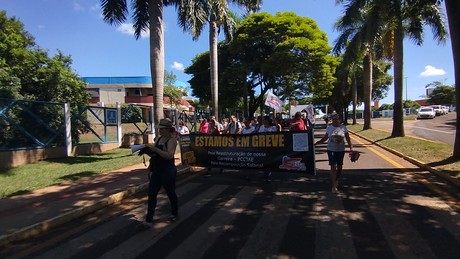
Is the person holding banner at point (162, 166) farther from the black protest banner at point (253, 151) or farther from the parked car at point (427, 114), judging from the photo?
Answer: the parked car at point (427, 114)

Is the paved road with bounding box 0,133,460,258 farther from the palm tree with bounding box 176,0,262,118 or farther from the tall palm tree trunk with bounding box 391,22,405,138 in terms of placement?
the tall palm tree trunk with bounding box 391,22,405,138

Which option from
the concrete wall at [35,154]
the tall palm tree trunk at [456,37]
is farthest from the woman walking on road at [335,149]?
the concrete wall at [35,154]

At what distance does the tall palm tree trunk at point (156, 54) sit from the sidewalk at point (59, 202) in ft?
14.8

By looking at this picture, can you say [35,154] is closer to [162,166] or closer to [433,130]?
[162,166]

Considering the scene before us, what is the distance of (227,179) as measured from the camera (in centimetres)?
1024

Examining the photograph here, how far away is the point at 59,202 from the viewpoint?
25.2 feet

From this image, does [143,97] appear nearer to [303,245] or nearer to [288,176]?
[288,176]

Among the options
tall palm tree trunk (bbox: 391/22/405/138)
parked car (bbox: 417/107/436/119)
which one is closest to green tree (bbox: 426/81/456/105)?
parked car (bbox: 417/107/436/119)

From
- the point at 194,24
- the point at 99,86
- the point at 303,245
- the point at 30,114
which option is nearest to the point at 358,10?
the point at 194,24

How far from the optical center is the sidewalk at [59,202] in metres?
6.09

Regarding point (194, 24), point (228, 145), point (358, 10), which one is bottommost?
point (228, 145)

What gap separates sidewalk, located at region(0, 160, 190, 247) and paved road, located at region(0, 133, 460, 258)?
0.24m

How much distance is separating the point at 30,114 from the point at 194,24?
7385 millimetres

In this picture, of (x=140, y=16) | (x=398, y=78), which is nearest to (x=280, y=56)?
(x=398, y=78)
